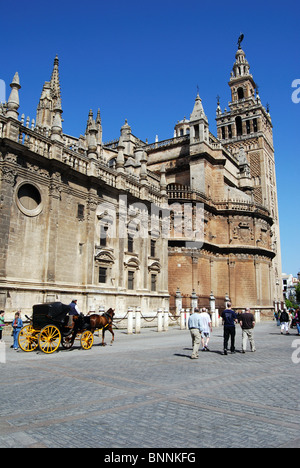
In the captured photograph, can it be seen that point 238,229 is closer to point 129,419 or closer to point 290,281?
point 129,419

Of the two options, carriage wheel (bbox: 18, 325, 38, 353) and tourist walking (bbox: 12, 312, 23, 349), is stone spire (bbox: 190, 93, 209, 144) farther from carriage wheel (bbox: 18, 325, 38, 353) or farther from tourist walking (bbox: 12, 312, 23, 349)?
carriage wheel (bbox: 18, 325, 38, 353)

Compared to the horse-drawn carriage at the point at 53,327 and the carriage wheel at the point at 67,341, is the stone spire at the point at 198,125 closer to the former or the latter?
the horse-drawn carriage at the point at 53,327

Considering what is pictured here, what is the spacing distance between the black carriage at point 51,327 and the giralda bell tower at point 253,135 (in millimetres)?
48813

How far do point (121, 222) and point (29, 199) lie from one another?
25.7ft

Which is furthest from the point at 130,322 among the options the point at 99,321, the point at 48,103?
the point at 48,103

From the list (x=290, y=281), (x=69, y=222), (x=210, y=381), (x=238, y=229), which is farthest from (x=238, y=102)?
(x=290, y=281)

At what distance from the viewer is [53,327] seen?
41.0ft

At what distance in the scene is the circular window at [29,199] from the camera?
19234 mm

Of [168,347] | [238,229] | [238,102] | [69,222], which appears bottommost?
[168,347]

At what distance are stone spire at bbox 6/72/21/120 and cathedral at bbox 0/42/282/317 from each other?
7 centimetres

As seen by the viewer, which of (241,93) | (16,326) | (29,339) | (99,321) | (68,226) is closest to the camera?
(29,339)

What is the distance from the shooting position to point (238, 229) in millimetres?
41906

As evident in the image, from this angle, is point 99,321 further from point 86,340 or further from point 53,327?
point 53,327
